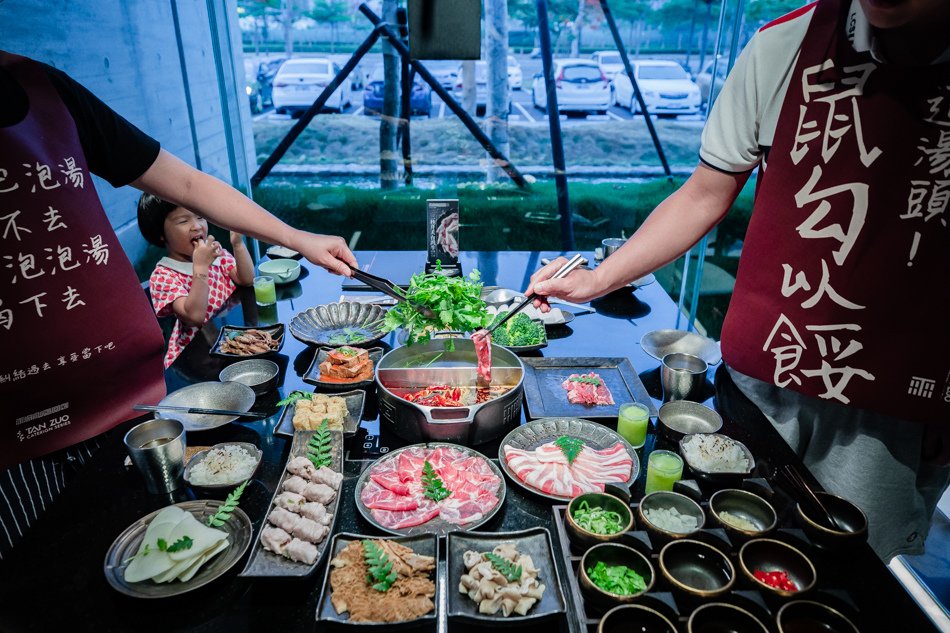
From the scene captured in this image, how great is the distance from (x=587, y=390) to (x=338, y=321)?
1.27 meters

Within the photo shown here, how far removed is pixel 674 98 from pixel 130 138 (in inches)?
189

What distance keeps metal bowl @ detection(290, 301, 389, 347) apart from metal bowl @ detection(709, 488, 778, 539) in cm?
157

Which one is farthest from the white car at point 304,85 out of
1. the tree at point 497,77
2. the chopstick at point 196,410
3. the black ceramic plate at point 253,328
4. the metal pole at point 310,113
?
the chopstick at point 196,410

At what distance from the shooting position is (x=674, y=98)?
543 cm

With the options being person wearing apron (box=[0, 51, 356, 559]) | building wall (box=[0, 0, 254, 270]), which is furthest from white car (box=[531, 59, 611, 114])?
person wearing apron (box=[0, 51, 356, 559])

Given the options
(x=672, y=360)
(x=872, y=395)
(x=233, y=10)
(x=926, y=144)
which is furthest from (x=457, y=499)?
(x=233, y=10)

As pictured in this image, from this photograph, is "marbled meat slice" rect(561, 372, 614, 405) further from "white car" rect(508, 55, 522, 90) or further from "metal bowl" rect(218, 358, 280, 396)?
"white car" rect(508, 55, 522, 90)

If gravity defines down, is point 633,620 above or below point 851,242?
below

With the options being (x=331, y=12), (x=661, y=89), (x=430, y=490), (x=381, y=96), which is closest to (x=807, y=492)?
(x=430, y=490)

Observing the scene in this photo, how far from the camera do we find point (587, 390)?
2.19 m

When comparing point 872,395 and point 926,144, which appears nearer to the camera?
point 926,144

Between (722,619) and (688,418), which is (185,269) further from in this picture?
(722,619)

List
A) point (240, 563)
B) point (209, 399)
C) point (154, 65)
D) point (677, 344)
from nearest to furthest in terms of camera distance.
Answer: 1. point (240, 563)
2. point (209, 399)
3. point (677, 344)
4. point (154, 65)

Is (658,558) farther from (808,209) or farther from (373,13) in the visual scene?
(373,13)
